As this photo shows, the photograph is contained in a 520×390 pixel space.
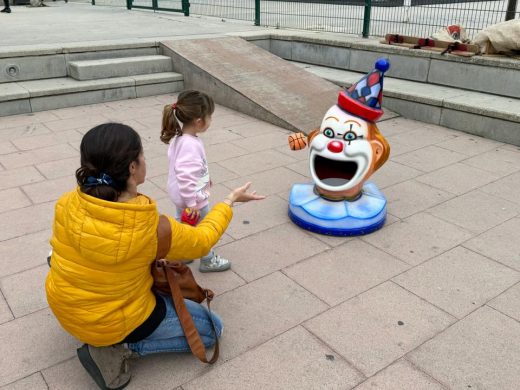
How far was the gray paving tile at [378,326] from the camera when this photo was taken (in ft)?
8.66

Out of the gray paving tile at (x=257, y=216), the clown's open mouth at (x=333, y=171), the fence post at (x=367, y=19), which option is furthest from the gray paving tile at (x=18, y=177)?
the fence post at (x=367, y=19)

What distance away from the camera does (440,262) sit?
138 inches

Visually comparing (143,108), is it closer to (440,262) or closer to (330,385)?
(440,262)

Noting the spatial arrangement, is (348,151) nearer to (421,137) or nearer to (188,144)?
(188,144)

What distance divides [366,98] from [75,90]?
496 centimetres

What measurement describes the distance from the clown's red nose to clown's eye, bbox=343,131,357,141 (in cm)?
6

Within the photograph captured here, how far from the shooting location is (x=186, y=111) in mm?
2947

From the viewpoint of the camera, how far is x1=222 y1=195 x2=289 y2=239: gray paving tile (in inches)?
155

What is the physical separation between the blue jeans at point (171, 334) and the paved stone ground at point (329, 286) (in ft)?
0.42

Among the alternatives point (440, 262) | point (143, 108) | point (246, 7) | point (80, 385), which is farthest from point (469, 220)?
point (246, 7)

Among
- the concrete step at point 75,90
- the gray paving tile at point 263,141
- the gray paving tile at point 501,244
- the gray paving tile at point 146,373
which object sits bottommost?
the gray paving tile at point 146,373

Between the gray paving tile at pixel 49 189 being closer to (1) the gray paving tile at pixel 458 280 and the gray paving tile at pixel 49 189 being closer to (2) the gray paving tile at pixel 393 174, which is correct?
(2) the gray paving tile at pixel 393 174

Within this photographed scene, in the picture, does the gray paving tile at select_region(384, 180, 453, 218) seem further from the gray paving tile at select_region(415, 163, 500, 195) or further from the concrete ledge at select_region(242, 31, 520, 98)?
the concrete ledge at select_region(242, 31, 520, 98)

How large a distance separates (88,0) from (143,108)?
13.2 meters
